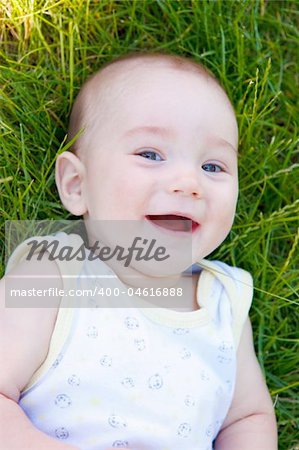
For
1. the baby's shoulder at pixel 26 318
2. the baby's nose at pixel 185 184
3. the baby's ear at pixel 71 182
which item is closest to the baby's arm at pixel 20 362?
the baby's shoulder at pixel 26 318

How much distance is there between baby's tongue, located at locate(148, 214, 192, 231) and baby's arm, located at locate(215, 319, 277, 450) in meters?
0.37

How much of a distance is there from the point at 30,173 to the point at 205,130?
495mm

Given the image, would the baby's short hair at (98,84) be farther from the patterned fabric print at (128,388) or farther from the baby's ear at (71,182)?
the patterned fabric print at (128,388)

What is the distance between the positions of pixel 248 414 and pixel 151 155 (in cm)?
70

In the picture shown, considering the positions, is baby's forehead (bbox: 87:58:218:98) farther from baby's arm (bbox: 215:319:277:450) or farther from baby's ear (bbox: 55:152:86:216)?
baby's arm (bbox: 215:319:277:450)

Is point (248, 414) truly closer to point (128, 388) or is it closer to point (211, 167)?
point (128, 388)

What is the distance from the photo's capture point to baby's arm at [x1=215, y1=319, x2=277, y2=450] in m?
1.76

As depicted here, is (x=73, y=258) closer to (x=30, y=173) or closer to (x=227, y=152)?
(x=30, y=173)

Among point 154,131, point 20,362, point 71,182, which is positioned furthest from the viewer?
point 71,182

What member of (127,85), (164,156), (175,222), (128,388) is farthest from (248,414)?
(127,85)

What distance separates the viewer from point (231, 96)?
6.72 feet

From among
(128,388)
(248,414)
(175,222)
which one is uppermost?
(175,222)

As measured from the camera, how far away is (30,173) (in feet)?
6.16

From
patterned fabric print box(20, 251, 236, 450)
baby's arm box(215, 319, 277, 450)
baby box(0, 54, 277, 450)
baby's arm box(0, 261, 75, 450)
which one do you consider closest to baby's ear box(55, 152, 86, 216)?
baby box(0, 54, 277, 450)
